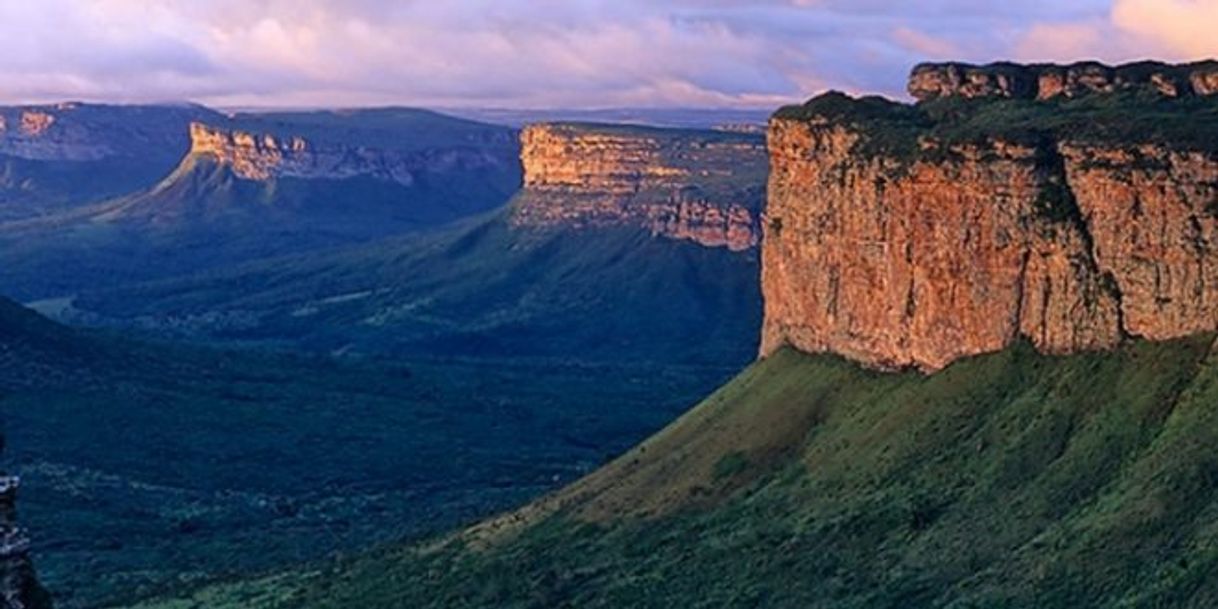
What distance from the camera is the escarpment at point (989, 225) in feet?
257

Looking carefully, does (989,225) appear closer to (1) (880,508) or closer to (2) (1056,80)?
(1) (880,508)

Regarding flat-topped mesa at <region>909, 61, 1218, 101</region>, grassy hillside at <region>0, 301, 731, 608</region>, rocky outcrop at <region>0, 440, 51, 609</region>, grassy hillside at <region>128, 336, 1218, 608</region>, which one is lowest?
grassy hillside at <region>0, 301, 731, 608</region>

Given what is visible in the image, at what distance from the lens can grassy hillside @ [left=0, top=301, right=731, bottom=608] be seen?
125750 mm

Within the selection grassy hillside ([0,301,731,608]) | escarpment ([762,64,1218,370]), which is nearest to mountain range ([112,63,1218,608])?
escarpment ([762,64,1218,370])

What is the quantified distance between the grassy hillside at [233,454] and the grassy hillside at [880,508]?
2367 centimetres

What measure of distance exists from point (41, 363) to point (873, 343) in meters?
Answer: 94.4

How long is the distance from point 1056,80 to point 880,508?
31.4 metres

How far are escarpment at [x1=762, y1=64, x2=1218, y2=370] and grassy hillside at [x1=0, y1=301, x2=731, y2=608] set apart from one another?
33692 mm

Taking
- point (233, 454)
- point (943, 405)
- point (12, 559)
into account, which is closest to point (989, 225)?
point (943, 405)

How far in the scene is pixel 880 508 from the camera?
261ft

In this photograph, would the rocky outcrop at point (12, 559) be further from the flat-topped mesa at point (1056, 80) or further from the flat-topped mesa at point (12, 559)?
the flat-topped mesa at point (1056, 80)

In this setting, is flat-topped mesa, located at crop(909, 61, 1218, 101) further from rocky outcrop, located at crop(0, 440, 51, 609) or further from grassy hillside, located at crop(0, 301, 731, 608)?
rocky outcrop, located at crop(0, 440, 51, 609)

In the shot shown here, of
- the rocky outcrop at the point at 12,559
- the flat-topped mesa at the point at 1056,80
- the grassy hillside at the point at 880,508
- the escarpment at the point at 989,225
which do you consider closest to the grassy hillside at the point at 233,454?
the grassy hillside at the point at 880,508

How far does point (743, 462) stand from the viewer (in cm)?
9250
